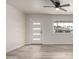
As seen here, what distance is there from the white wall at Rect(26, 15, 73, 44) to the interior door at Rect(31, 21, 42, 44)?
35 centimetres

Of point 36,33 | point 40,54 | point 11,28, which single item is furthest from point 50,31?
point 40,54

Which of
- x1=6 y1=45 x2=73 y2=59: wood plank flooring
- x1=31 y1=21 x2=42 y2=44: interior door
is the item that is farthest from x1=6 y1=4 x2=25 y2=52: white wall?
x1=31 y1=21 x2=42 y2=44: interior door

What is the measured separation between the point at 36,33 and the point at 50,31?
1.26m

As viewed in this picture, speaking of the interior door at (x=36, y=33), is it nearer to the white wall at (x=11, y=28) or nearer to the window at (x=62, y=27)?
the window at (x=62, y=27)

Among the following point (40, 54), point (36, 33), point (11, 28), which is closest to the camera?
point (40, 54)

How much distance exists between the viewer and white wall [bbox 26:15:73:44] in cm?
1113

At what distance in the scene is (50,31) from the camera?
11.2m

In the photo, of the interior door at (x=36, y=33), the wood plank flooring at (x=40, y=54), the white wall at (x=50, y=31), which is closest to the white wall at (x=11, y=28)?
the wood plank flooring at (x=40, y=54)

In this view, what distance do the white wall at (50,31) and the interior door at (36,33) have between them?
35cm

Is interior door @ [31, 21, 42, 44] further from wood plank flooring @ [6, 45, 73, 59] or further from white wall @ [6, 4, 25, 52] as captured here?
wood plank flooring @ [6, 45, 73, 59]

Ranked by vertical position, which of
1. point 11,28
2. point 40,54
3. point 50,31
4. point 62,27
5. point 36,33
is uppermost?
point 62,27

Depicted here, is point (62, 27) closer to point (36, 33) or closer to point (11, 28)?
point (36, 33)
